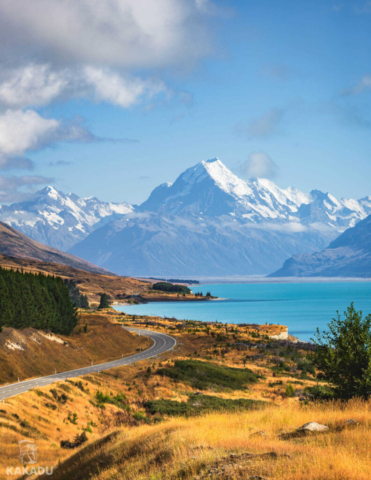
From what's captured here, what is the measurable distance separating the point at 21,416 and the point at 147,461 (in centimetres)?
2418

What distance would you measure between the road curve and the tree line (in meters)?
13.6

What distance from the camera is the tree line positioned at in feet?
215

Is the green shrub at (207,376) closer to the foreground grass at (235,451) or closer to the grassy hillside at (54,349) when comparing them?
the grassy hillside at (54,349)

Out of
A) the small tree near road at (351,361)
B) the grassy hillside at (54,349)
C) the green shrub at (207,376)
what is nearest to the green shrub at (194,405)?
the green shrub at (207,376)

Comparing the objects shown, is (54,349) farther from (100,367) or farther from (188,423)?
(188,423)

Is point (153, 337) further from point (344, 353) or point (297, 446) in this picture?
point (297, 446)

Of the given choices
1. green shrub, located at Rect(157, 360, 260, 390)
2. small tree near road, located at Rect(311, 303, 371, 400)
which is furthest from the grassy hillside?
small tree near road, located at Rect(311, 303, 371, 400)

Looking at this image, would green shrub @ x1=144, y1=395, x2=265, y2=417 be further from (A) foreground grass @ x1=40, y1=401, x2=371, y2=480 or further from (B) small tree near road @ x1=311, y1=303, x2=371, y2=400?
(A) foreground grass @ x1=40, y1=401, x2=371, y2=480

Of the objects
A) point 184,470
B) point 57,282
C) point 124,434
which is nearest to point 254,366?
point 57,282

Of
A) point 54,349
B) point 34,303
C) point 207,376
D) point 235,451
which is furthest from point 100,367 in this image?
point 235,451

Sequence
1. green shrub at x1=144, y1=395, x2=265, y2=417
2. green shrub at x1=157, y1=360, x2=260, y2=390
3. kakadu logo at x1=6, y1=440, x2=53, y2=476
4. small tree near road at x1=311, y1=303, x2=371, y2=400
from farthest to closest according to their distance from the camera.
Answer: green shrub at x1=157, y1=360, x2=260, y2=390 < green shrub at x1=144, y1=395, x2=265, y2=417 < small tree near road at x1=311, y1=303, x2=371, y2=400 < kakadu logo at x1=6, y1=440, x2=53, y2=476

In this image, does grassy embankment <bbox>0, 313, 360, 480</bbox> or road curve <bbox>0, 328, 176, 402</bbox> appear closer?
grassy embankment <bbox>0, 313, 360, 480</bbox>

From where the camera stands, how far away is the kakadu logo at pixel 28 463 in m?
21.6

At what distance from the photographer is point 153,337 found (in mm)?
99250
